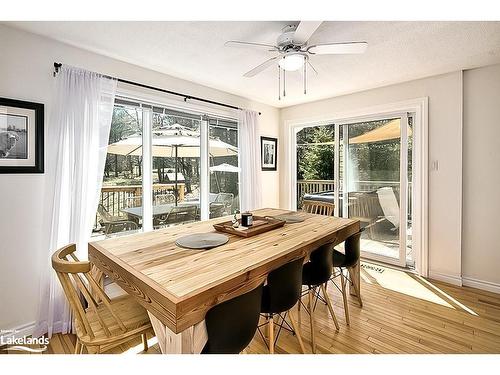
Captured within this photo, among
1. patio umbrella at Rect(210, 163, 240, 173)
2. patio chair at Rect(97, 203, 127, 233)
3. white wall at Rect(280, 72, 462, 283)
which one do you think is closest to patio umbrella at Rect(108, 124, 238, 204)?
patio umbrella at Rect(210, 163, 240, 173)

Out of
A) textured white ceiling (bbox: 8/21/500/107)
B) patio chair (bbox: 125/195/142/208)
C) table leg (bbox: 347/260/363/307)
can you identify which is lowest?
table leg (bbox: 347/260/363/307)

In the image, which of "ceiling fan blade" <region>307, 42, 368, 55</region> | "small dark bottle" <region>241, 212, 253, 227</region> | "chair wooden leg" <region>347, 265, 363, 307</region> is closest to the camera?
"ceiling fan blade" <region>307, 42, 368, 55</region>

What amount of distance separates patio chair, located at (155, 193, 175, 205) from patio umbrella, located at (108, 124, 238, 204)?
0.45 metres

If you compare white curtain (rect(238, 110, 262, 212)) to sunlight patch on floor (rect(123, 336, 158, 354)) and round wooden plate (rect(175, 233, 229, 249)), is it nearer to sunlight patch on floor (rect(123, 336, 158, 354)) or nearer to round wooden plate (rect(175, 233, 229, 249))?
round wooden plate (rect(175, 233, 229, 249))

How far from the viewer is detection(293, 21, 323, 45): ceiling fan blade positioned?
60.8 inches

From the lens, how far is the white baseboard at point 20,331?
1.96m

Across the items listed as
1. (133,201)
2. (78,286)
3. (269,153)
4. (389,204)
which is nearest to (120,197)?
(133,201)

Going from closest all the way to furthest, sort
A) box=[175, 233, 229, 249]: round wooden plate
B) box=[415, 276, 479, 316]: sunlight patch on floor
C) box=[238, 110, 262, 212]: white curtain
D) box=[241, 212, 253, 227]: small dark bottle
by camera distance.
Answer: box=[175, 233, 229, 249]: round wooden plate < box=[241, 212, 253, 227]: small dark bottle < box=[415, 276, 479, 316]: sunlight patch on floor < box=[238, 110, 262, 212]: white curtain

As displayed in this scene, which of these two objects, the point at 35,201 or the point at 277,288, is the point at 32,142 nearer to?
the point at 35,201

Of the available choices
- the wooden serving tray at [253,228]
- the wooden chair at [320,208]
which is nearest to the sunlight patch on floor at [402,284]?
the wooden chair at [320,208]

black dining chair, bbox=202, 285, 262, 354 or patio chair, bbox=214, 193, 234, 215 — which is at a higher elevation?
patio chair, bbox=214, 193, 234, 215

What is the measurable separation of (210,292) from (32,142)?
Answer: 1.93 metres

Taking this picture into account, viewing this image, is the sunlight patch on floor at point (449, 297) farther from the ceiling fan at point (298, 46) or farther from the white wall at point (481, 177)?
the ceiling fan at point (298, 46)
